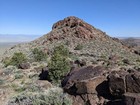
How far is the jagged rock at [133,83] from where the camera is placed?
1388 centimetres

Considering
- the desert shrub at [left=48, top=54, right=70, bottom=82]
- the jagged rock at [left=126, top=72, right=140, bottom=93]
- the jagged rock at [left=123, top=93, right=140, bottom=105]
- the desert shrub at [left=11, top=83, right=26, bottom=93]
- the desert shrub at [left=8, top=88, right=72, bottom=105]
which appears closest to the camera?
the jagged rock at [left=123, top=93, right=140, bottom=105]

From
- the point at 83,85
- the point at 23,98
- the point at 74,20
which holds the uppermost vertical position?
the point at 74,20

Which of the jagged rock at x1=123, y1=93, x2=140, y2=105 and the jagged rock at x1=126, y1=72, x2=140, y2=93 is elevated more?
the jagged rock at x1=126, y1=72, x2=140, y2=93

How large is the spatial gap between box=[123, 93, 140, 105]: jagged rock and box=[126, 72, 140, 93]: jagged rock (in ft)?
1.86

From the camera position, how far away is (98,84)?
52.9 feet

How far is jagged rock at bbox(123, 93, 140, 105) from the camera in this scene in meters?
12.7

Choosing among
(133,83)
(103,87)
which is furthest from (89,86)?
(133,83)

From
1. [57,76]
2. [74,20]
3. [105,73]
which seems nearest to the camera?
[105,73]

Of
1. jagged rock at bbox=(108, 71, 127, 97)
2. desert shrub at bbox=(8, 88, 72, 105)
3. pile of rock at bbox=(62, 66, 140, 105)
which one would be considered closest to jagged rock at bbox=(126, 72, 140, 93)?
pile of rock at bbox=(62, 66, 140, 105)

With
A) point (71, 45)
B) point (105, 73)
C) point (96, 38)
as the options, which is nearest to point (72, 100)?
point (105, 73)

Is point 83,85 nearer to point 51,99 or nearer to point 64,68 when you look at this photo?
point 51,99

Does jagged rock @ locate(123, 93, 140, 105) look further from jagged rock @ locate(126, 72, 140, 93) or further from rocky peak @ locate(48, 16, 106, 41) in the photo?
rocky peak @ locate(48, 16, 106, 41)

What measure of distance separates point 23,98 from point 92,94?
15.4 ft

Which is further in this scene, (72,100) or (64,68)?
(64,68)
